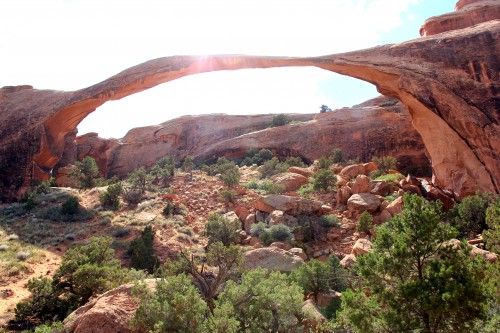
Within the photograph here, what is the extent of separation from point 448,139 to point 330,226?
5.08m

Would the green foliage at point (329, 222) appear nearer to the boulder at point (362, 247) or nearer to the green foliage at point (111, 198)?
the boulder at point (362, 247)

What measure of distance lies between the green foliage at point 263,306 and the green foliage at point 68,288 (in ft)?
9.30

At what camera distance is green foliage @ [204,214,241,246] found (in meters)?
11.1

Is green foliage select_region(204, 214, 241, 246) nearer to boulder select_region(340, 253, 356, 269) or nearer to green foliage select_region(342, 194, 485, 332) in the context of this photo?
boulder select_region(340, 253, 356, 269)

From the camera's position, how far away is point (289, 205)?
1289 centimetres

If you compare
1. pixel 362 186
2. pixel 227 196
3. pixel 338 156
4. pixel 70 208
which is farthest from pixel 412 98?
pixel 70 208

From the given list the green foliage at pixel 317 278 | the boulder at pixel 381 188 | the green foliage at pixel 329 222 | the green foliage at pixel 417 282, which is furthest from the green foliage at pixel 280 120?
the green foliage at pixel 417 282

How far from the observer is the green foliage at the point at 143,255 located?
936 cm

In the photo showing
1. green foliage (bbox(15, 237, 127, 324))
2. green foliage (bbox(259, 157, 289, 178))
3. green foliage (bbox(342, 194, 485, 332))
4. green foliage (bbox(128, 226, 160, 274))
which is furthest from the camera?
green foliage (bbox(259, 157, 289, 178))

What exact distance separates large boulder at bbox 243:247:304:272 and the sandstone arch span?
22.1 ft

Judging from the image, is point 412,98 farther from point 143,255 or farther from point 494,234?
point 143,255

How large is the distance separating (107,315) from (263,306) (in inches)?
91.6

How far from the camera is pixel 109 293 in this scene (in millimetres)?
5531

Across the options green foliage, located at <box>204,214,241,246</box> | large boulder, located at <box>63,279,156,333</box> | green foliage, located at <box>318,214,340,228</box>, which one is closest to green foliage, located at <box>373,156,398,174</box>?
green foliage, located at <box>318,214,340,228</box>
